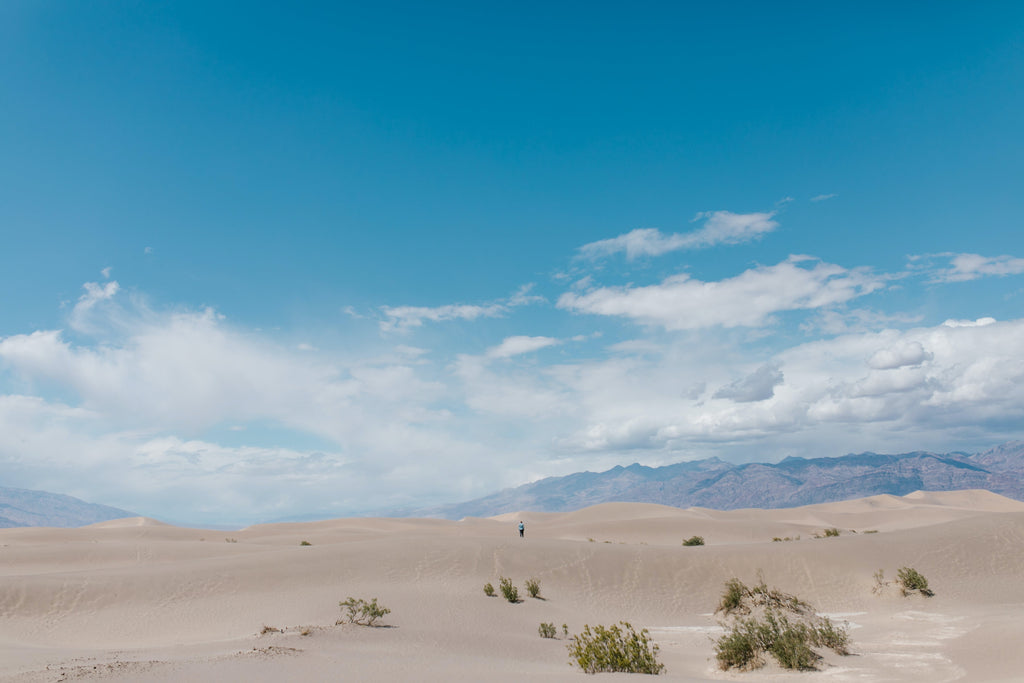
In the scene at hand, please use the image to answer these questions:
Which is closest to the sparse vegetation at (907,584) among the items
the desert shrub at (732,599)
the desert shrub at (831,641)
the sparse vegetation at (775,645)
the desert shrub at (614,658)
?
the desert shrub at (732,599)

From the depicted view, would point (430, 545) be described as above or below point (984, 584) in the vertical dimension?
above

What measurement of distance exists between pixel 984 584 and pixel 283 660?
81.7ft

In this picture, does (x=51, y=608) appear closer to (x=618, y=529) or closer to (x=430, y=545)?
(x=430, y=545)

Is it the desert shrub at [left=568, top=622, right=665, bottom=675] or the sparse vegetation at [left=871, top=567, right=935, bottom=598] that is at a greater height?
the desert shrub at [left=568, top=622, right=665, bottom=675]

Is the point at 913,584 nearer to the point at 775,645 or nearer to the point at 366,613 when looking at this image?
the point at 775,645

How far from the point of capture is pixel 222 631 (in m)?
16.6

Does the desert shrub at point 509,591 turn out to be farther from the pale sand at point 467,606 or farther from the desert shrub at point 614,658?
the desert shrub at point 614,658

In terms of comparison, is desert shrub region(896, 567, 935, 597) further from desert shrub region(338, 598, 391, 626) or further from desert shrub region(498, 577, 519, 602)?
Answer: desert shrub region(338, 598, 391, 626)

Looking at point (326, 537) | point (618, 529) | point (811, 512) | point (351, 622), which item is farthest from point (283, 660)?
point (811, 512)

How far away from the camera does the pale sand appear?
11.2 metres

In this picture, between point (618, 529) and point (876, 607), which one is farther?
point (618, 529)

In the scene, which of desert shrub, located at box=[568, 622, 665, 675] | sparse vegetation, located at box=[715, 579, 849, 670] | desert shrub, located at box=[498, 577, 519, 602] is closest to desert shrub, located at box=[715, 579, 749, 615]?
sparse vegetation, located at box=[715, 579, 849, 670]

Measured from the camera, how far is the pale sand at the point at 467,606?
1116 centimetres

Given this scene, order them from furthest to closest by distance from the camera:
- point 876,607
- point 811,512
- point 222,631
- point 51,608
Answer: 1. point 811,512
2. point 876,607
3. point 51,608
4. point 222,631
